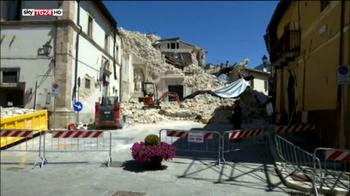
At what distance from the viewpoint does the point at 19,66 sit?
23.2 m

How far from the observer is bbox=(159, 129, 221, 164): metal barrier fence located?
Result: 39.0ft

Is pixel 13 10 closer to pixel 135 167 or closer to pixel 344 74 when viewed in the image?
pixel 135 167

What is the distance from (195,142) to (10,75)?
47.3ft

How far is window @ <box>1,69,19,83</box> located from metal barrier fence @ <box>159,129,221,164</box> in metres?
11.1

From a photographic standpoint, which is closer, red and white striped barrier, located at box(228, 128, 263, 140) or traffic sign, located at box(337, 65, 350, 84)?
traffic sign, located at box(337, 65, 350, 84)

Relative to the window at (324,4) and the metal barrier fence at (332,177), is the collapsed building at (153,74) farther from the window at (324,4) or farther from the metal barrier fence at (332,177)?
the metal barrier fence at (332,177)

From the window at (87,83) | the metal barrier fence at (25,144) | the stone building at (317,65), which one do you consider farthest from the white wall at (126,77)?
the metal barrier fence at (25,144)

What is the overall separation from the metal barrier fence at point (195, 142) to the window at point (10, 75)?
11138mm

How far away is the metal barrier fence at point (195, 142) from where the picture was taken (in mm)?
11883

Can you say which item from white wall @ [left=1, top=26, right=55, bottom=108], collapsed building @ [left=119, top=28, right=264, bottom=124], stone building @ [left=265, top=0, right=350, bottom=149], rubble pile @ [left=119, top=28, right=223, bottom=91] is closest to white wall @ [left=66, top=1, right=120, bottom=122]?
white wall @ [left=1, top=26, right=55, bottom=108]

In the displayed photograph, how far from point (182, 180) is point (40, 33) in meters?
16.5

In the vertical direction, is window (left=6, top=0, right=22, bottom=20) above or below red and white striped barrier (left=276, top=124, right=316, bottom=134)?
above

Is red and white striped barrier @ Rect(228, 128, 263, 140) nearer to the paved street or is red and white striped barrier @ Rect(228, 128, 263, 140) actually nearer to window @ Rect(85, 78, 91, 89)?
the paved street

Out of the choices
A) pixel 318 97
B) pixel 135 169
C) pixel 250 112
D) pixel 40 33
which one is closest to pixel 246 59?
pixel 250 112
